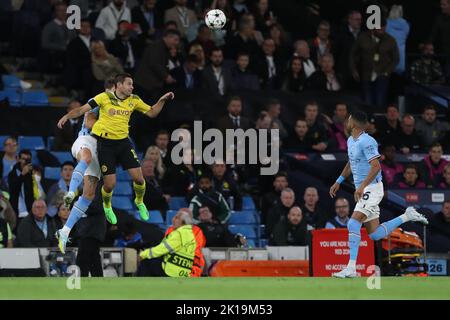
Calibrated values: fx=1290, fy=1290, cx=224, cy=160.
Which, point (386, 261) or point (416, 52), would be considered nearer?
point (386, 261)

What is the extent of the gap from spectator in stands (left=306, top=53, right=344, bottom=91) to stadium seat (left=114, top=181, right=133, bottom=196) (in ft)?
16.8

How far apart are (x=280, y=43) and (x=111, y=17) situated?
12.8 ft

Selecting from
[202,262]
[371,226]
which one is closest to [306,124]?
[202,262]

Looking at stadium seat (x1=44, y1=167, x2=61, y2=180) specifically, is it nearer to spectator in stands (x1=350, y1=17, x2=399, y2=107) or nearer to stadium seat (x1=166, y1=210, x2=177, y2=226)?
stadium seat (x1=166, y1=210, x2=177, y2=226)

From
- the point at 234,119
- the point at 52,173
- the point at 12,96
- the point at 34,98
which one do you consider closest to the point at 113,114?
the point at 52,173

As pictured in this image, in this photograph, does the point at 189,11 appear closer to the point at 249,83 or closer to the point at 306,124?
the point at 249,83

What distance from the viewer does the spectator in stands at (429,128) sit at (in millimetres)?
27812

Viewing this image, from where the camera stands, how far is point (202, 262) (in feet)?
71.7

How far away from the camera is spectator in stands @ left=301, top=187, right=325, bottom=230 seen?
24312 mm

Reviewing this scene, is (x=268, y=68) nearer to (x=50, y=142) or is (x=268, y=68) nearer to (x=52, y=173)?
(x=50, y=142)

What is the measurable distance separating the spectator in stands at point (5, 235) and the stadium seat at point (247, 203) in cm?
514

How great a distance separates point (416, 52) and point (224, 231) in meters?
10.1

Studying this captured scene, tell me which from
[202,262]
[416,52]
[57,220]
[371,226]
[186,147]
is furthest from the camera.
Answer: [416,52]

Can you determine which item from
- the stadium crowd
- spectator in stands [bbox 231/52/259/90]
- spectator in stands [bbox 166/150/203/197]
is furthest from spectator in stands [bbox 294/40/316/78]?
spectator in stands [bbox 166/150/203/197]
